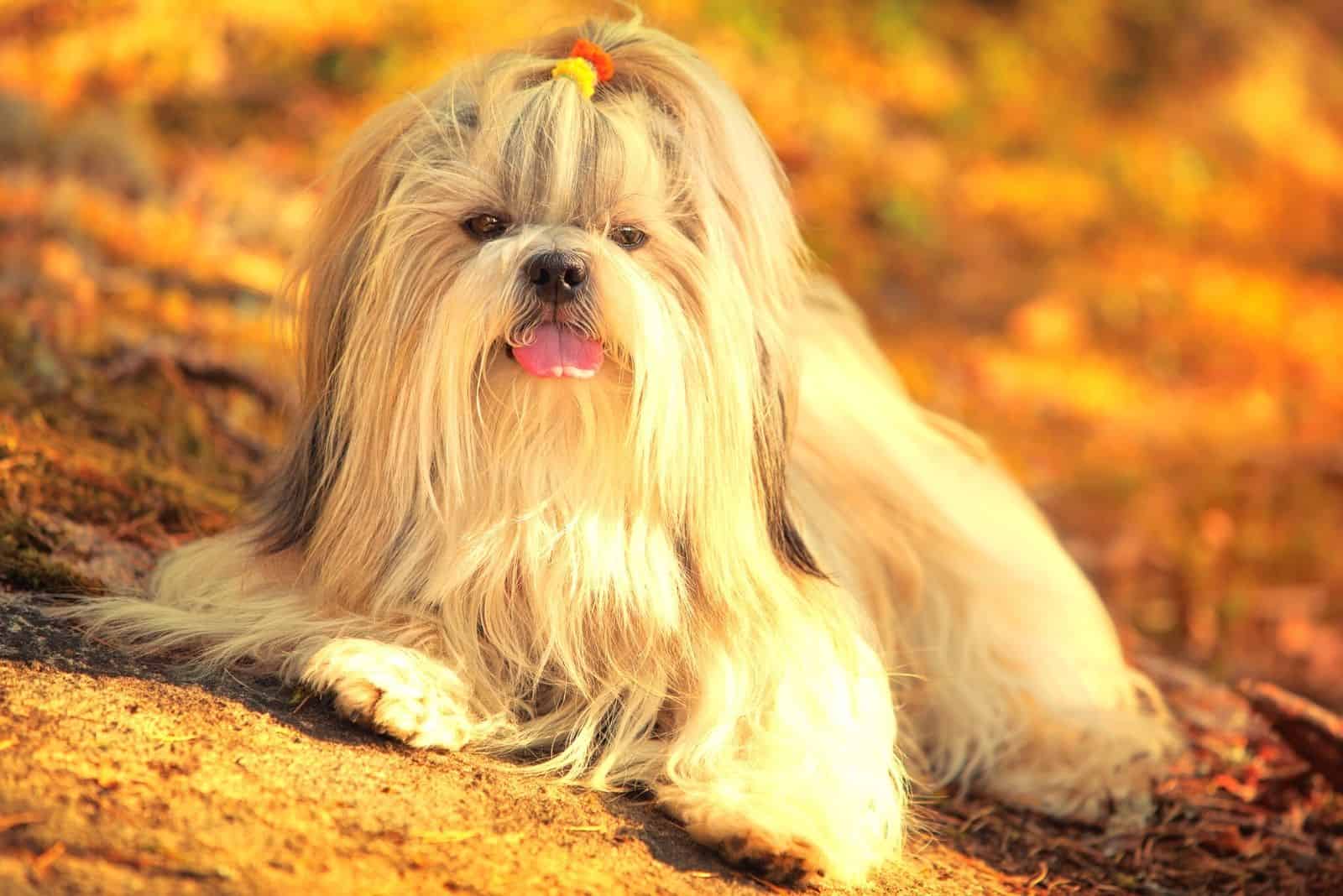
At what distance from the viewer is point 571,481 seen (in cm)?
258

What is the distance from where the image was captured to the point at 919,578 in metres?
3.56

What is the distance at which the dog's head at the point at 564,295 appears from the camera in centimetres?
251

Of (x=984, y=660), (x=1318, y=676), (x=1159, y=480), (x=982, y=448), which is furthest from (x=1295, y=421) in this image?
(x=984, y=660)

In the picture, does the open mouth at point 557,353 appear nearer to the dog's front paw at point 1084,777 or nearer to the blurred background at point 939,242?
the blurred background at point 939,242

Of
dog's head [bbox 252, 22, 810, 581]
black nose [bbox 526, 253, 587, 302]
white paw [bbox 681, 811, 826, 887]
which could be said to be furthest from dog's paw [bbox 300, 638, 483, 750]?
black nose [bbox 526, 253, 587, 302]

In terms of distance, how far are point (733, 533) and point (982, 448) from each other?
1615mm

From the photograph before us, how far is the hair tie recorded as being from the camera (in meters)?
2.61

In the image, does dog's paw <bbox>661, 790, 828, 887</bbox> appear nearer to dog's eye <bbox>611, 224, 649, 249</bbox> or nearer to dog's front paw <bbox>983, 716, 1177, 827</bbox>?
dog's eye <bbox>611, 224, 649, 249</bbox>

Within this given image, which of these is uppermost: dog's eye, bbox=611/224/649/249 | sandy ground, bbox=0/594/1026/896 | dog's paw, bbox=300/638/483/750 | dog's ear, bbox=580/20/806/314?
dog's ear, bbox=580/20/806/314

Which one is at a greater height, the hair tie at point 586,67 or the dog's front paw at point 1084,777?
the hair tie at point 586,67

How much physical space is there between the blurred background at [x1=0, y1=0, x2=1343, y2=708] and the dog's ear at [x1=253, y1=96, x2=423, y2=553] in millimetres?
167

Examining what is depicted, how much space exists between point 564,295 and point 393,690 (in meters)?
0.72

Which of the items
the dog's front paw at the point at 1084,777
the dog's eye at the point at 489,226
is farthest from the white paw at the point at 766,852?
the dog's front paw at the point at 1084,777

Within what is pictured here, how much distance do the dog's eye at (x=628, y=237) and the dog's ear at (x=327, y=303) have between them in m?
→ 0.43
